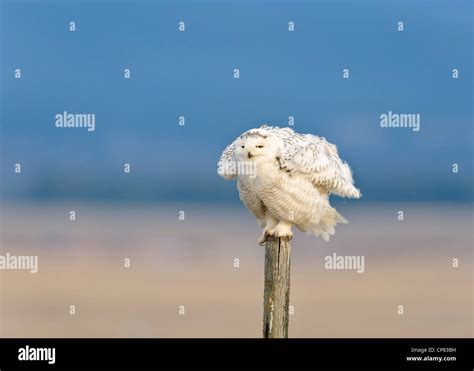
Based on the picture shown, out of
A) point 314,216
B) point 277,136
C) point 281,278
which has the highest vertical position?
point 277,136

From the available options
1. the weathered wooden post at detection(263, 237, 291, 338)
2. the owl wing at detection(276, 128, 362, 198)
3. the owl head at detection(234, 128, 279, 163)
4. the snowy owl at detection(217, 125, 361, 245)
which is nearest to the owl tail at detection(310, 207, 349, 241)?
the snowy owl at detection(217, 125, 361, 245)

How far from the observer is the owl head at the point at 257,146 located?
28.5 ft

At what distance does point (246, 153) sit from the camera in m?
8.76

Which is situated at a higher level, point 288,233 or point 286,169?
point 286,169

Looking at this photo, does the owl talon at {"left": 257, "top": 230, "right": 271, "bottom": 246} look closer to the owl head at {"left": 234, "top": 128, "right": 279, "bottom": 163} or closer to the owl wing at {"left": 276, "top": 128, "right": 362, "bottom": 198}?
the owl wing at {"left": 276, "top": 128, "right": 362, "bottom": 198}

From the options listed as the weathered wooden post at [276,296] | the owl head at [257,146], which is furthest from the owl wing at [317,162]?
the weathered wooden post at [276,296]

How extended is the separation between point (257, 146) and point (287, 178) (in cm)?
53

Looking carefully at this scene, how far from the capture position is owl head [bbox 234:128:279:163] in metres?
8.70

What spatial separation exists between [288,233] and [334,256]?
34.2 inches

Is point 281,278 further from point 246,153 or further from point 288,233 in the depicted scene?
point 246,153

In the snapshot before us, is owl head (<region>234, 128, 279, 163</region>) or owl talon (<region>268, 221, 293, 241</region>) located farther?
owl talon (<region>268, 221, 293, 241</region>)

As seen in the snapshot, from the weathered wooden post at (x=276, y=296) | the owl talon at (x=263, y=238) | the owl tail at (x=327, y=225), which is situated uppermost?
the owl tail at (x=327, y=225)

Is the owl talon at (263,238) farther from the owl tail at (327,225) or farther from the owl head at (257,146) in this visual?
the owl head at (257,146)
